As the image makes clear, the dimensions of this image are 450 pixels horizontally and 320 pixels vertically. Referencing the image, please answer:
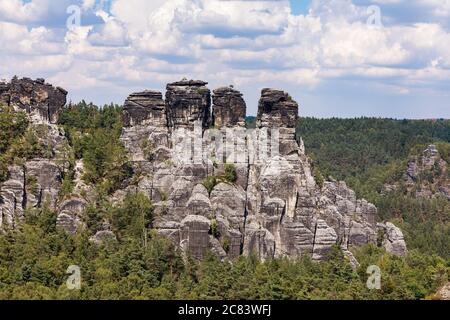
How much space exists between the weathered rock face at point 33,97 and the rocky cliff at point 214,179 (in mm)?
97

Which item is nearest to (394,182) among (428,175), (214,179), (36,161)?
(428,175)

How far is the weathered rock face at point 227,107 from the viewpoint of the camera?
7950 centimetres

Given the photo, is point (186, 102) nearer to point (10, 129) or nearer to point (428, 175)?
point (10, 129)

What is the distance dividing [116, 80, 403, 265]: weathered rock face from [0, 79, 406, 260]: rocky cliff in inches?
3.4

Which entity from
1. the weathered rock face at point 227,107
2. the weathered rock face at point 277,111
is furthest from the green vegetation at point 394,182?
the weathered rock face at point 227,107

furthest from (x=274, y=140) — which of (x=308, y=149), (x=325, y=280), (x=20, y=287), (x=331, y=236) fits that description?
(x=308, y=149)

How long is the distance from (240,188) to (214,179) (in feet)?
7.94

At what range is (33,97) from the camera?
80750mm

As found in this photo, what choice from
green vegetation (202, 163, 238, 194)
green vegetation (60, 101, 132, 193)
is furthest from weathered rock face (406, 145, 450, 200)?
green vegetation (202, 163, 238, 194)

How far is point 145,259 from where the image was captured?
65250 mm

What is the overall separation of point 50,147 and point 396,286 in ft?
112

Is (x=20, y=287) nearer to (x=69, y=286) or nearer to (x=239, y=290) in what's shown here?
(x=69, y=286)

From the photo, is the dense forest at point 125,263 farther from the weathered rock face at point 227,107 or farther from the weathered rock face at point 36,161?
the weathered rock face at point 227,107

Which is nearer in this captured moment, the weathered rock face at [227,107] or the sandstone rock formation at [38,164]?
the sandstone rock formation at [38,164]
